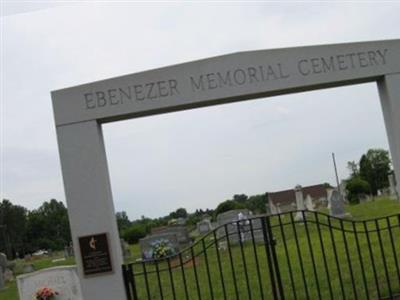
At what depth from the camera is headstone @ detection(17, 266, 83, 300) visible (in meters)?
8.38

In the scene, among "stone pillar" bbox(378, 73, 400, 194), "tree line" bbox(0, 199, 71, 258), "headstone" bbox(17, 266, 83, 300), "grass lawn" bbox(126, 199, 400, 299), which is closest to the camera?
"grass lawn" bbox(126, 199, 400, 299)

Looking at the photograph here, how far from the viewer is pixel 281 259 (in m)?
12.0

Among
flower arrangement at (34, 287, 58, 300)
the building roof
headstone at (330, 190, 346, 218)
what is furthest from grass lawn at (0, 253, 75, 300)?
the building roof

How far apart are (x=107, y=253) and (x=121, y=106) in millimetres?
1754

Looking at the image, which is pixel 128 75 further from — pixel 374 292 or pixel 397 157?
pixel 374 292

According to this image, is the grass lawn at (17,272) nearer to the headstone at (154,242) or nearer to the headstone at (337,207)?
the headstone at (154,242)

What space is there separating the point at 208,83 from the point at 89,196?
1975 mm

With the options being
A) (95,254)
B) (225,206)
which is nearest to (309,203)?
(225,206)

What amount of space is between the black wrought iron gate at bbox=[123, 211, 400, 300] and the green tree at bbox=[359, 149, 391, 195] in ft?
141

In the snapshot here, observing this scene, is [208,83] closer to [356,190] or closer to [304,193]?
[356,190]

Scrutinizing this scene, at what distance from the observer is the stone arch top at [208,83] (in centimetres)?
668

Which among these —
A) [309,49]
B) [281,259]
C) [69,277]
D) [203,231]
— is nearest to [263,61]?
[309,49]

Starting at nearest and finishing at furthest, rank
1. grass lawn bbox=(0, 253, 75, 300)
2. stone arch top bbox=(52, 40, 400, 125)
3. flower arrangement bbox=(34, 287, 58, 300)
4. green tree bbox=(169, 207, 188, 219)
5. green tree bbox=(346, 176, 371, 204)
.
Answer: stone arch top bbox=(52, 40, 400, 125), flower arrangement bbox=(34, 287, 58, 300), grass lawn bbox=(0, 253, 75, 300), green tree bbox=(346, 176, 371, 204), green tree bbox=(169, 207, 188, 219)

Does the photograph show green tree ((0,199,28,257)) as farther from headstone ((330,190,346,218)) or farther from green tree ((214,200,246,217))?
headstone ((330,190,346,218))
